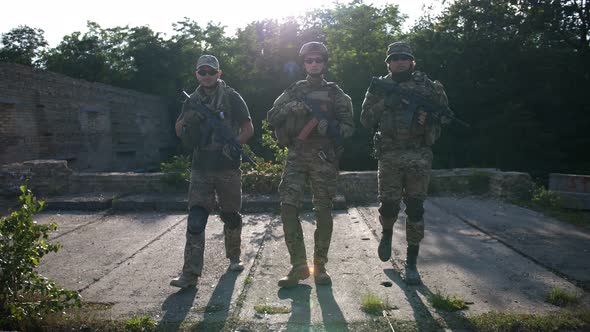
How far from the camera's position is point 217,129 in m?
3.85

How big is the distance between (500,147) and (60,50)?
2429cm

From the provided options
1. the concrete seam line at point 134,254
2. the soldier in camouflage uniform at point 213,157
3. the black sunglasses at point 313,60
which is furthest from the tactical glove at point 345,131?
the concrete seam line at point 134,254

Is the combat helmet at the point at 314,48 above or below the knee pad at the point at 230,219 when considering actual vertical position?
above

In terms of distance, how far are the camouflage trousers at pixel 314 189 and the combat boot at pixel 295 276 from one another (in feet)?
0.17

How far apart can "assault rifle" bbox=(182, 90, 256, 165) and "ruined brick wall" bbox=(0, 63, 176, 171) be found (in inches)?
370

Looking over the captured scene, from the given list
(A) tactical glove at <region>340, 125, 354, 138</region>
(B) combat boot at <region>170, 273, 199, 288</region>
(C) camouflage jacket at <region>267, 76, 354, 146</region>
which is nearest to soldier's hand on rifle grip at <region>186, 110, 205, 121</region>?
(C) camouflage jacket at <region>267, 76, 354, 146</region>

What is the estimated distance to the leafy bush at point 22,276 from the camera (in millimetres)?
2781

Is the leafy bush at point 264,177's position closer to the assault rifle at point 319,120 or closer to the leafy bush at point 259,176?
the leafy bush at point 259,176

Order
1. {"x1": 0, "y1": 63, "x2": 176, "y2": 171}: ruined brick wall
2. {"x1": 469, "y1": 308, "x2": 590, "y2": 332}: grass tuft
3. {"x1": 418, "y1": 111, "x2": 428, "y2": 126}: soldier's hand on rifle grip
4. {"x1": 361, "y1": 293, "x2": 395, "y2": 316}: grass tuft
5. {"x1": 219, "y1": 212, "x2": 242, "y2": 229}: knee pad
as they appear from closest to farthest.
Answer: {"x1": 469, "y1": 308, "x2": 590, "y2": 332}: grass tuft
{"x1": 361, "y1": 293, "x2": 395, "y2": 316}: grass tuft
{"x1": 418, "y1": 111, "x2": 428, "y2": 126}: soldier's hand on rifle grip
{"x1": 219, "y1": 212, "x2": 242, "y2": 229}: knee pad
{"x1": 0, "y1": 63, "x2": 176, "y2": 171}: ruined brick wall

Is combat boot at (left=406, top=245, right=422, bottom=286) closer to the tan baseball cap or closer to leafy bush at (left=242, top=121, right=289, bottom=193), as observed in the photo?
the tan baseball cap

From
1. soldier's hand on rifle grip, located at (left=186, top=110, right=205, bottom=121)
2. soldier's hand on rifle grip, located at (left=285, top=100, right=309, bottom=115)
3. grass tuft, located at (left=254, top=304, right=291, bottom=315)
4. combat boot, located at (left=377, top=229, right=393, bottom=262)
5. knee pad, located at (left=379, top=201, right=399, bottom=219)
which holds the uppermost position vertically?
soldier's hand on rifle grip, located at (left=285, top=100, right=309, bottom=115)

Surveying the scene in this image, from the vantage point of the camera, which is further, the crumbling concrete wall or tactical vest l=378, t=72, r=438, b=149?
the crumbling concrete wall

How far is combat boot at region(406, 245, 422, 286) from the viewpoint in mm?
3535

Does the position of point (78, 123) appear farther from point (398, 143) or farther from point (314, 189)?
point (398, 143)
